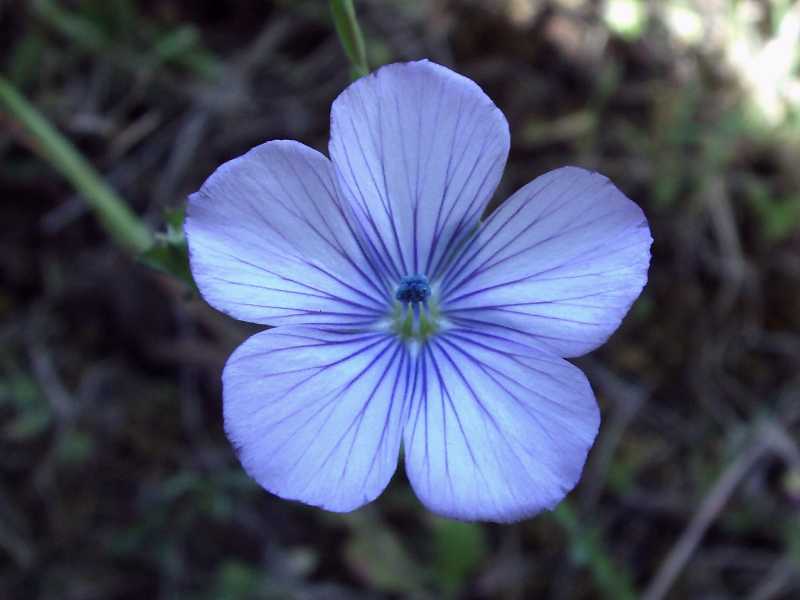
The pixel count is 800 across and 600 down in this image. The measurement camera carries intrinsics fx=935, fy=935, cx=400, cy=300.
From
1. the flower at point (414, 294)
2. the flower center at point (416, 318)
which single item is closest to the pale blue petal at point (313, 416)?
the flower at point (414, 294)

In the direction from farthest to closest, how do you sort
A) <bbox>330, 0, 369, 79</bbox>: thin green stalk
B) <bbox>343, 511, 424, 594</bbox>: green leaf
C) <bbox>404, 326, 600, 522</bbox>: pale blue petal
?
1. <bbox>343, 511, 424, 594</bbox>: green leaf
2. <bbox>330, 0, 369, 79</bbox>: thin green stalk
3. <bbox>404, 326, 600, 522</bbox>: pale blue petal

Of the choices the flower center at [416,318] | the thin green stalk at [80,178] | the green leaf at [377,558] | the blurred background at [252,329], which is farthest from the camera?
the blurred background at [252,329]

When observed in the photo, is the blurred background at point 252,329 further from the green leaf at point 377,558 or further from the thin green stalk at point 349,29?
the thin green stalk at point 349,29

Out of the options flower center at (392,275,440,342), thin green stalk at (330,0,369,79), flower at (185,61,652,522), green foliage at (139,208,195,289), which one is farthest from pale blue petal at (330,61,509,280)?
green foliage at (139,208,195,289)

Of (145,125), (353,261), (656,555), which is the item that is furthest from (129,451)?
(656,555)

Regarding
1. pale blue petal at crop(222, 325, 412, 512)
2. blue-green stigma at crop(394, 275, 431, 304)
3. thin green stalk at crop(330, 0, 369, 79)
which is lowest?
pale blue petal at crop(222, 325, 412, 512)

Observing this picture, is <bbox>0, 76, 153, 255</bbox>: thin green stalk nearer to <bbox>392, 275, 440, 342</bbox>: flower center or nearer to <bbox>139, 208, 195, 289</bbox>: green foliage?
<bbox>139, 208, 195, 289</bbox>: green foliage

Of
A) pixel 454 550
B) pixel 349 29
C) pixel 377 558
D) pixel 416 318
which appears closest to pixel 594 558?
pixel 454 550
